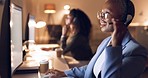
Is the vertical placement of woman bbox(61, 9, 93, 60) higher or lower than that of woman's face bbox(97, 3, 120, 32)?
lower

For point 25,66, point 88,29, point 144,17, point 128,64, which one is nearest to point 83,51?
point 88,29

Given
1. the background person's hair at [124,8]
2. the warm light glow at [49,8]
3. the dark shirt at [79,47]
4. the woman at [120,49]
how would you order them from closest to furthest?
the woman at [120,49] → the background person's hair at [124,8] → the dark shirt at [79,47] → the warm light glow at [49,8]

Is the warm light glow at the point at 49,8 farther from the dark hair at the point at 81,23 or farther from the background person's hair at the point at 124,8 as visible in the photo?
the background person's hair at the point at 124,8

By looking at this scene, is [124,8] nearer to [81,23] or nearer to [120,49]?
[120,49]

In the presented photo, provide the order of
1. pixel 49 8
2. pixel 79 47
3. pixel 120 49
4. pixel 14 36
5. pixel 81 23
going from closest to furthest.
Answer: pixel 120 49 → pixel 14 36 → pixel 79 47 → pixel 81 23 → pixel 49 8

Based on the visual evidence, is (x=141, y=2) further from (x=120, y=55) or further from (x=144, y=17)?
(x=120, y=55)

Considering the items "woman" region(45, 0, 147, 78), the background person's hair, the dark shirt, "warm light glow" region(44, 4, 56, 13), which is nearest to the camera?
"woman" region(45, 0, 147, 78)

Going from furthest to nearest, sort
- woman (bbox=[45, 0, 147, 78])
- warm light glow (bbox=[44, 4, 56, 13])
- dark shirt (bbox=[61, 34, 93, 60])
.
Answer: warm light glow (bbox=[44, 4, 56, 13]) < dark shirt (bbox=[61, 34, 93, 60]) < woman (bbox=[45, 0, 147, 78])

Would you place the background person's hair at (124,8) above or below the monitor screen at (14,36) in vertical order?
above

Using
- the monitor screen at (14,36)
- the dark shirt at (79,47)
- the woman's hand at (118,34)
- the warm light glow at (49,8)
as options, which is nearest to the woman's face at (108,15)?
the woman's hand at (118,34)

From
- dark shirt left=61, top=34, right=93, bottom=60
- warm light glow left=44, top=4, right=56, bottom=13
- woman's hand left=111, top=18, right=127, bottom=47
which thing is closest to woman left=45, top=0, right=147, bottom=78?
woman's hand left=111, top=18, right=127, bottom=47

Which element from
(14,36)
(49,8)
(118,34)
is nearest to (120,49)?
(118,34)

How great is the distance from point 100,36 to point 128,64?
4.48m

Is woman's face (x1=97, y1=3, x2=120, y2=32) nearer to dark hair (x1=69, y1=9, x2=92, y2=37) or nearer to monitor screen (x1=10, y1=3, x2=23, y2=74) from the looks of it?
monitor screen (x1=10, y1=3, x2=23, y2=74)
